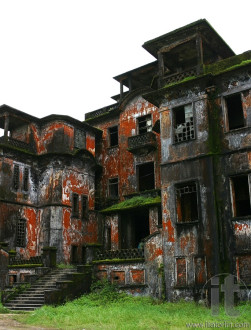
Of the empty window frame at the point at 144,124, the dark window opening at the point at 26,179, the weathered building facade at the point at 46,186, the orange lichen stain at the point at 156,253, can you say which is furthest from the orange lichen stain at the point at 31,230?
the orange lichen stain at the point at 156,253

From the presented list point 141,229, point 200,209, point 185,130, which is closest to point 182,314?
point 200,209

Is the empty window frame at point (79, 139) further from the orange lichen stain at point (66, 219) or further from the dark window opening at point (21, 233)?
the dark window opening at point (21, 233)

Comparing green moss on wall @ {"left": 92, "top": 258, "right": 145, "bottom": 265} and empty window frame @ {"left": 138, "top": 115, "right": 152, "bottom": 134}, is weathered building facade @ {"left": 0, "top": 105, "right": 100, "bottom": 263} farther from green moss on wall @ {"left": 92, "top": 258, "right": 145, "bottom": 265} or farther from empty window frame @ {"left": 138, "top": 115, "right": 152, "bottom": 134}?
green moss on wall @ {"left": 92, "top": 258, "right": 145, "bottom": 265}

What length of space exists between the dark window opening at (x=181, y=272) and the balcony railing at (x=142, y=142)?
10.5 m

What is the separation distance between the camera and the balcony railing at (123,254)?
19500 mm

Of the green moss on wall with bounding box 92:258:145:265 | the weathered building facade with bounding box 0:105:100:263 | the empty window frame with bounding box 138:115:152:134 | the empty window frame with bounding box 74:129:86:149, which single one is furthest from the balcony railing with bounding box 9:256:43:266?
the empty window frame with bounding box 138:115:152:134

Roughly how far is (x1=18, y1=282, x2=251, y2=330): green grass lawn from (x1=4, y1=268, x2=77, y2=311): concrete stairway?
1449mm

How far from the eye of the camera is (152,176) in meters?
28.1

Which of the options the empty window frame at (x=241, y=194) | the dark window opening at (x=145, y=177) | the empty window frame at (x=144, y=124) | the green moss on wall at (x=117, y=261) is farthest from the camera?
the empty window frame at (x=144, y=124)

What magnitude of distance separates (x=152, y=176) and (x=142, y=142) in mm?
2868

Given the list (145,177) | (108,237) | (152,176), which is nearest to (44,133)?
(145,177)

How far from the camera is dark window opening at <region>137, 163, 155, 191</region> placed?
2780cm

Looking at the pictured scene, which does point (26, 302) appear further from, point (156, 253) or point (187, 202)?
point (187, 202)

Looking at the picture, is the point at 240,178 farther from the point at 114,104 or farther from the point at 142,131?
the point at 114,104
